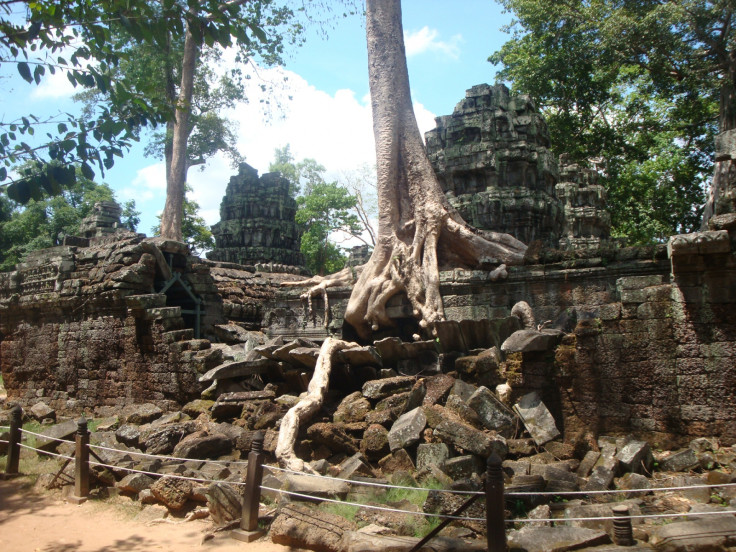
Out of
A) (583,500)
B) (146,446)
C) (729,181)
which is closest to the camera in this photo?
(583,500)

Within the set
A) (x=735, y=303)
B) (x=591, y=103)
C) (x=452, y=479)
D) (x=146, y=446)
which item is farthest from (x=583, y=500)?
(x=591, y=103)

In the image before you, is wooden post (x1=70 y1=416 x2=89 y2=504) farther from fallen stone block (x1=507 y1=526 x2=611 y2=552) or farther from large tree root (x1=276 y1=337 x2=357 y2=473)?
fallen stone block (x1=507 y1=526 x2=611 y2=552)

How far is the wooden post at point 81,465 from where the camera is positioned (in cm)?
568

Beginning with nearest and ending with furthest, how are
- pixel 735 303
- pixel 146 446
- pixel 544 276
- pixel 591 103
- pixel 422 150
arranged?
pixel 735 303 → pixel 146 446 → pixel 544 276 → pixel 422 150 → pixel 591 103

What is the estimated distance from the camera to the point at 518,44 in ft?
66.7

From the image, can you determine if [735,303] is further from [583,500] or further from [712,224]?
[583,500]

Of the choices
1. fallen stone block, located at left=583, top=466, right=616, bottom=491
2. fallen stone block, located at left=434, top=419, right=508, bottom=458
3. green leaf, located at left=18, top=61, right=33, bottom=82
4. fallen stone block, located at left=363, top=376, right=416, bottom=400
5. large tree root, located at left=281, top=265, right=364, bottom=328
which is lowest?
fallen stone block, located at left=583, top=466, right=616, bottom=491

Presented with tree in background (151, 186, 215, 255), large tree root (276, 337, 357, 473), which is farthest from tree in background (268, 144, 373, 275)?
large tree root (276, 337, 357, 473)

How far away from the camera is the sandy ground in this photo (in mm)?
4371

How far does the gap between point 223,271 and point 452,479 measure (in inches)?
418

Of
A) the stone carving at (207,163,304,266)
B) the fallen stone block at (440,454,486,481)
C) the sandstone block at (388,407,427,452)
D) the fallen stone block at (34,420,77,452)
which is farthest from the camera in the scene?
the stone carving at (207,163,304,266)

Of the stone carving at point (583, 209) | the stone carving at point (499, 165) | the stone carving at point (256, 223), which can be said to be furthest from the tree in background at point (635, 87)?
the stone carving at point (256, 223)

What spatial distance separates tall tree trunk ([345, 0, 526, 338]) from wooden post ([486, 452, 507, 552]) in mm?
4646

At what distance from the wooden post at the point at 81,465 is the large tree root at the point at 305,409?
6.07 feet
